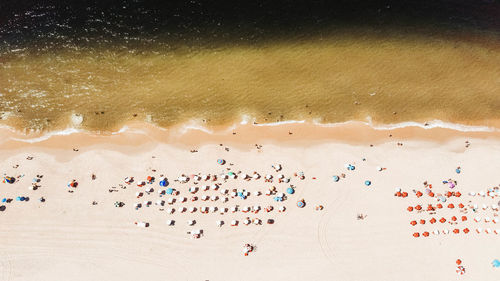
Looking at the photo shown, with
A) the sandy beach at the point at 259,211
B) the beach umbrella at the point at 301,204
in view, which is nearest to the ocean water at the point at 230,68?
the sandy beach at the point at 259,211

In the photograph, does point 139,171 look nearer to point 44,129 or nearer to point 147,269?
point 147,269

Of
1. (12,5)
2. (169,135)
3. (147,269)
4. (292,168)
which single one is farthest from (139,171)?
(12,5)

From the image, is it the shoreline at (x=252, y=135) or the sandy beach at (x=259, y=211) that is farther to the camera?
the shoreline at (x=252, y=135)

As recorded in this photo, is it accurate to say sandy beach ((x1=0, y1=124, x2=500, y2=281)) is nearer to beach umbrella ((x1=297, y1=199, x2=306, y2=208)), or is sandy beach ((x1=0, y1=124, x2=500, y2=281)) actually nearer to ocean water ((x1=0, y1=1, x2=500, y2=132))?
beach umbrella ((x1=297, y1=199, x2=306, y2=208))

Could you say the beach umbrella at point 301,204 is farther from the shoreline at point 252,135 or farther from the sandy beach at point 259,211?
the shoreline at point 252,135

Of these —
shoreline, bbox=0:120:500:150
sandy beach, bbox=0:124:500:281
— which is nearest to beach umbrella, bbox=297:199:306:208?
sandy beach, bbox=0:124:500:281

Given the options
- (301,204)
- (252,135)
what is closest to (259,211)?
(301,204)
